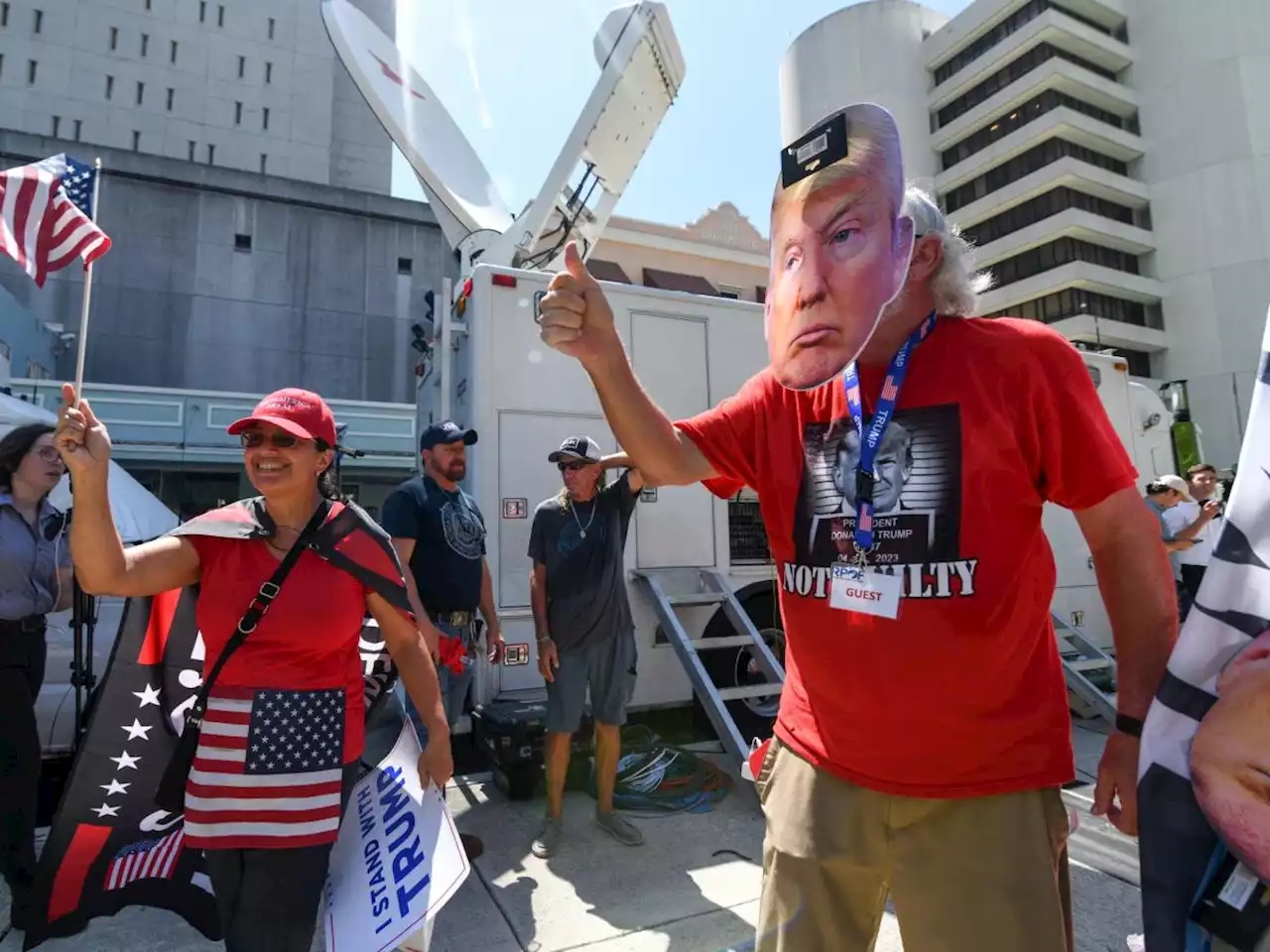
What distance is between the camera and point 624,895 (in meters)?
3.06

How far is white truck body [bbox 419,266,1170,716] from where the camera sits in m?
4.68

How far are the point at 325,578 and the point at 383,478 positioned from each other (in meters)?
17.3

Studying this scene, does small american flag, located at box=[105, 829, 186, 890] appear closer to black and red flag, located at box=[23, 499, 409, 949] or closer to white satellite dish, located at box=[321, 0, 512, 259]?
black and red flag, located at box=[23, 499, 409, 949]

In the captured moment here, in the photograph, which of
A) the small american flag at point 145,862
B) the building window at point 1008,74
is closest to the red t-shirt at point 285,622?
the small american flag at point 145,862

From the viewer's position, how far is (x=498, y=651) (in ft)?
13.7

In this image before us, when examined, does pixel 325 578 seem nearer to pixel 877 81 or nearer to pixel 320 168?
pixel 320 168

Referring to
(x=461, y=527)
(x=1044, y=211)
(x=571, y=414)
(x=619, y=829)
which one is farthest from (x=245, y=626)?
(x=1044, y=211)

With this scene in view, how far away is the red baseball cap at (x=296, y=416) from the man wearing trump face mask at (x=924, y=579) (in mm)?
1037

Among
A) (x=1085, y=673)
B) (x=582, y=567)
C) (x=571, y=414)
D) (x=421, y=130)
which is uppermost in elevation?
(x=421, y=130)

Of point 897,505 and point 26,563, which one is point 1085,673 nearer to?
point 897,505

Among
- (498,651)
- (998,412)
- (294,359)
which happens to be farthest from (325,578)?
(294,359)

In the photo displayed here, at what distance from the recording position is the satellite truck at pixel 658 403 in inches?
183

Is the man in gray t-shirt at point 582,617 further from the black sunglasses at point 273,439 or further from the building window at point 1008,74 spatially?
the building window at point 1008,74

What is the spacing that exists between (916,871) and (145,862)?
228 cm
